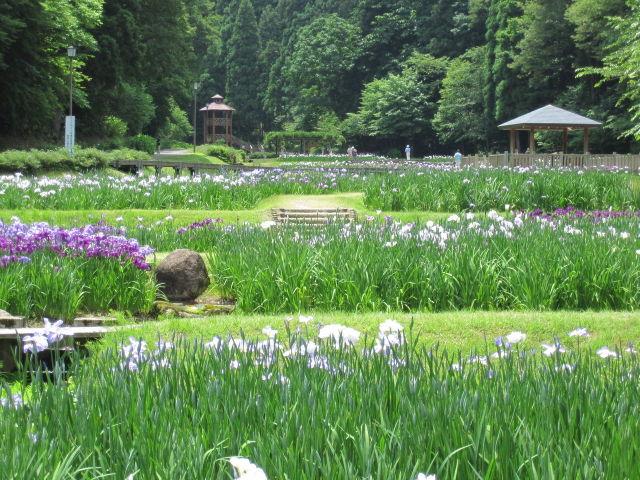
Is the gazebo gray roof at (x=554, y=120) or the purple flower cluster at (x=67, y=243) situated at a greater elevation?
the gazebo gray roof at (x=554, y=120)

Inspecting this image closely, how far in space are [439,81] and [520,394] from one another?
5879 centimetres

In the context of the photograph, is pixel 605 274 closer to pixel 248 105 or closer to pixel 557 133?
pixel 557 133

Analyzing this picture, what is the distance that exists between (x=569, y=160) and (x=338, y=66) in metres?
46.7

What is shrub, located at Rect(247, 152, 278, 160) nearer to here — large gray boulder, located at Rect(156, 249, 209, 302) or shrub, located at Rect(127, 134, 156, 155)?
shrub, located at Rect(127, 134, 156, 155)

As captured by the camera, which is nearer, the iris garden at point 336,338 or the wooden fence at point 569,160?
the iris garden at point 336,338

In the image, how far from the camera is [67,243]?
7.98 m

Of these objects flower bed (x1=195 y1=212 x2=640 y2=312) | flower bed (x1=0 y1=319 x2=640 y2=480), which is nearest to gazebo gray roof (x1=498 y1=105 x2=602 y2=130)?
flower bed (x1=195 y1=212 x2=640 y2=312)

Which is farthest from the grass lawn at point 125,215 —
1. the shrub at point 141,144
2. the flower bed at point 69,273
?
the shrub at point 141,144

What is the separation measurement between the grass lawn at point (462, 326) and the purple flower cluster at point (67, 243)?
51.4 inches

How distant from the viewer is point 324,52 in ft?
233

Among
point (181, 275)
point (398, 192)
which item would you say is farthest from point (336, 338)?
point (398, 192)

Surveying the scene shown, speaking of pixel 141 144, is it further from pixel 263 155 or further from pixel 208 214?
pixel 208 214

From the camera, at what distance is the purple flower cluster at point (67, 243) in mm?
7840

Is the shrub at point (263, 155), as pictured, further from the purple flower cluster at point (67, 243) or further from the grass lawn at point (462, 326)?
the grass lawn at point (462, 326)
